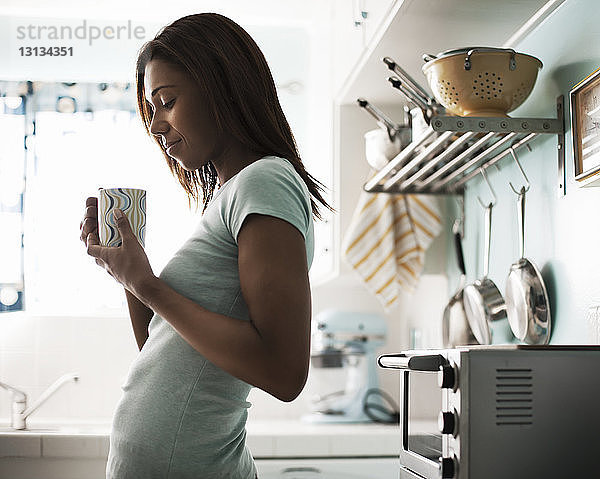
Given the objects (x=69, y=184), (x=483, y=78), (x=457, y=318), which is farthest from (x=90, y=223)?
(x=69, y=184)

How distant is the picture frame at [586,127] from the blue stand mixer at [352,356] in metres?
1.23

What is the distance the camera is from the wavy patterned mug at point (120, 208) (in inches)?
37.7

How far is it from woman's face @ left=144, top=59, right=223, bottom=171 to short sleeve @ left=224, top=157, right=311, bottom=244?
8 cm

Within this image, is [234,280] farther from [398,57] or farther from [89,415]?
[89,415]

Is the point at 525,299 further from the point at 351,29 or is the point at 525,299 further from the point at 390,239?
the point at 351,29

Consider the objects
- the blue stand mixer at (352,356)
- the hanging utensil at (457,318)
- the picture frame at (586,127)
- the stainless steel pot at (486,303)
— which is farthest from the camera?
the blue stand mixer at (352,356)

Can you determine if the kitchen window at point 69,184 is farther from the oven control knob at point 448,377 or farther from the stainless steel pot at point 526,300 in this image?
the oven control knob at point 448,377

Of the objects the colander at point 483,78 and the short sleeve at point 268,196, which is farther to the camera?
the colander at point 483,78

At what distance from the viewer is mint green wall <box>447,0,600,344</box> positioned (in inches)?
55.9

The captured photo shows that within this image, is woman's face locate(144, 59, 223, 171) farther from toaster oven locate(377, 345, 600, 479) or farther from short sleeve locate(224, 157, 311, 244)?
toaster oven locate(377, 345, 600, 479)

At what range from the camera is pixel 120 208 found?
98cm

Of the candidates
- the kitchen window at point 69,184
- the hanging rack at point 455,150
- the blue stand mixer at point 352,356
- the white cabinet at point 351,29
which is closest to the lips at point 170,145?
the hanging rack at point 455,150

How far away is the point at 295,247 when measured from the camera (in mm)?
836

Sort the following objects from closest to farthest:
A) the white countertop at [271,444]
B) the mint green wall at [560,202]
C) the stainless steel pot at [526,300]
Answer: the mint green wall at [560,202], the stainless steel pot at [526,300], the white countertop at [271,444]
